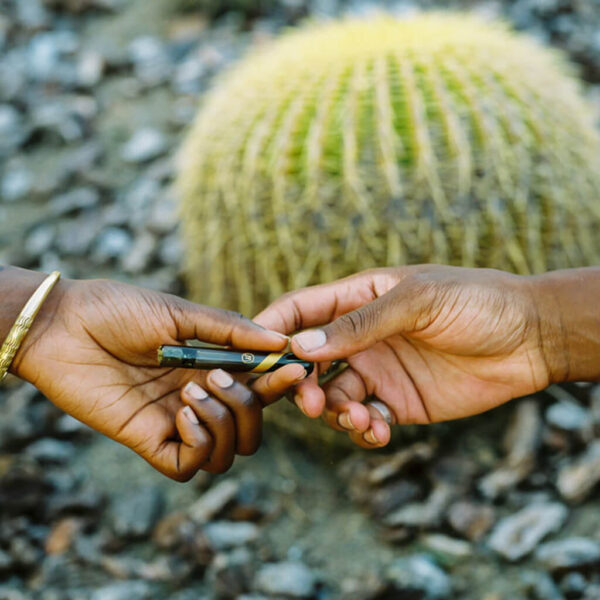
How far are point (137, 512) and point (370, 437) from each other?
3.08ft

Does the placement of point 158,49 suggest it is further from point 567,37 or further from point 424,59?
point 424,59

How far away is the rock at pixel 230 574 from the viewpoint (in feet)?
6.18

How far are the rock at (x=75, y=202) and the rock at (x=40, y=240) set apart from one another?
85mm

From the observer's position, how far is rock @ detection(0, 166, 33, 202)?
3.59 m

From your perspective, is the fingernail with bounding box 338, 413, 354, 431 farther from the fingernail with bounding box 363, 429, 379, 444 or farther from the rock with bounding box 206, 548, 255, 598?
the rock with bounding box 206, 548, 255, 598

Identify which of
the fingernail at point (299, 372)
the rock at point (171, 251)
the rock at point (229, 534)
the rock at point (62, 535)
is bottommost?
the rock at point (62, 535)

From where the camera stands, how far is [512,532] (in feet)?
6.42

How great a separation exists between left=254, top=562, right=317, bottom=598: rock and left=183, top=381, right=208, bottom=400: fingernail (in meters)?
0.72

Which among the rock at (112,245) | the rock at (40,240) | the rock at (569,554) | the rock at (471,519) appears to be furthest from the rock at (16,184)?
the rock at (569,554)

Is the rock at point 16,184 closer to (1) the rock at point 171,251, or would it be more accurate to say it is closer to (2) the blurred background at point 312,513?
(2) the blurred background at point 312,513

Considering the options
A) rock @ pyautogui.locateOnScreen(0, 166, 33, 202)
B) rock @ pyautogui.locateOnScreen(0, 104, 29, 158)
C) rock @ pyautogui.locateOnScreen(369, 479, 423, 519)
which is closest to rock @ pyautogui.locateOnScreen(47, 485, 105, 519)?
rock @ pyautogui.locateOnScreen(369, 479, 423, 519)

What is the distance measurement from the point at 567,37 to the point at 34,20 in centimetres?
292

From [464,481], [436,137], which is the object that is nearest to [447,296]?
[436,137]

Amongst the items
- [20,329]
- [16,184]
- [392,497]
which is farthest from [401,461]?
[16,184]
